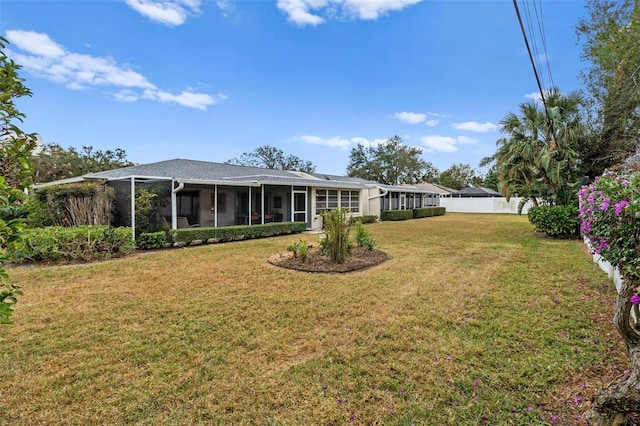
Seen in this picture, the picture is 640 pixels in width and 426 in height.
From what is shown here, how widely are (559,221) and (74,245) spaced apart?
54.2 ft

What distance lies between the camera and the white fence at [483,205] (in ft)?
103

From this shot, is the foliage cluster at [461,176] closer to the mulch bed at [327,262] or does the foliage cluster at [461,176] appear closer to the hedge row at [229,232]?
the hedge row at [229,232]

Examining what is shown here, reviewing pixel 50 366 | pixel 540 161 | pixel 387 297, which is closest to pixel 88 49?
pixel 50 366

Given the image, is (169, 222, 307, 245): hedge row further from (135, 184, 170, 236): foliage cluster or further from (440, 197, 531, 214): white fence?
(440, 197, 531, 214): white fence

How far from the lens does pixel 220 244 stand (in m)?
11.2

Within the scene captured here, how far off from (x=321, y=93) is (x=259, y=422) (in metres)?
19.1

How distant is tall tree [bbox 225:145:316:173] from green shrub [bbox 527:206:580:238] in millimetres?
33673

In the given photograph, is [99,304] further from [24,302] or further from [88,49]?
[88,49]

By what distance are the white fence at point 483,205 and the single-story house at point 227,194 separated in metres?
20.2

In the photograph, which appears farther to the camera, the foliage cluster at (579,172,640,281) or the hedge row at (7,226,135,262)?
the hedge row at (7,226,135,262)

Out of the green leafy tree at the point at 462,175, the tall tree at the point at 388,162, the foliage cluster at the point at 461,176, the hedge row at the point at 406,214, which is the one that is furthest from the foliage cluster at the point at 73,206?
the green leafy tree at the point at 462,175

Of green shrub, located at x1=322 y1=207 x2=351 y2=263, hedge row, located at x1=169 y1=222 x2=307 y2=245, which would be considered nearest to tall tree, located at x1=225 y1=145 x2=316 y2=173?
hedge row, located at x1=169 y1=222 x2=307 y2=245

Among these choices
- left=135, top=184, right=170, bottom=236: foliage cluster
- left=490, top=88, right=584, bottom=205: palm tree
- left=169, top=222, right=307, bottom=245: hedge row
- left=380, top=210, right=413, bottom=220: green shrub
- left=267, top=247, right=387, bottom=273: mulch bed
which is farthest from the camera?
left=380, top=210, right=413, bottom=220: green shrub

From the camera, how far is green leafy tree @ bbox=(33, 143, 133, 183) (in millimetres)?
19266
